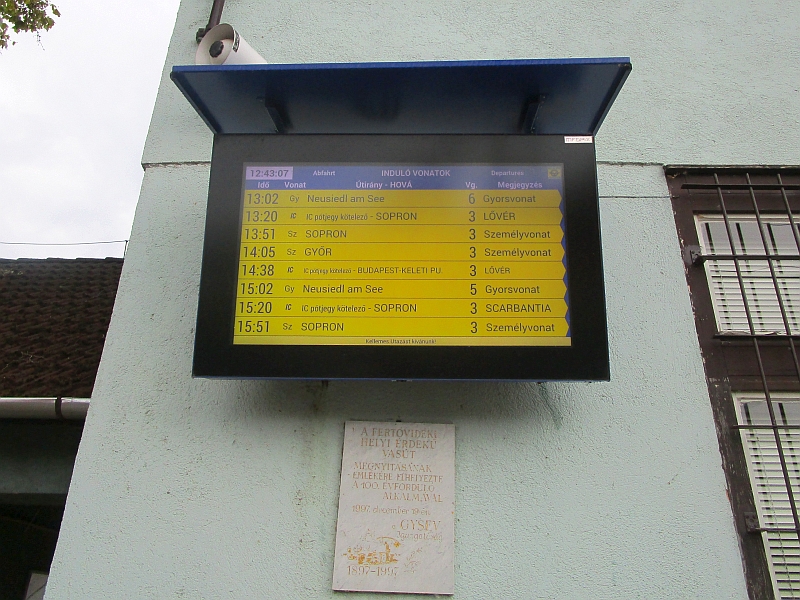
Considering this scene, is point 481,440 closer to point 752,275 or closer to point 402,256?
point 402,256

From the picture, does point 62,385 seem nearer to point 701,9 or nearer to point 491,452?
point 491,452

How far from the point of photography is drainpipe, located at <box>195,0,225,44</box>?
3.34m

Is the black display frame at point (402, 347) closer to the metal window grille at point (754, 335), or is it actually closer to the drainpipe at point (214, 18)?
the metal window grille at point (754, 335)

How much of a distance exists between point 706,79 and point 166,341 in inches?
127

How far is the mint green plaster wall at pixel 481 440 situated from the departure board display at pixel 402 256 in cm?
37

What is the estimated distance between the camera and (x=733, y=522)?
2383mm

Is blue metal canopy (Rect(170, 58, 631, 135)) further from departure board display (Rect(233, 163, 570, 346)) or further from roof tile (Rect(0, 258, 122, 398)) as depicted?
roof tile (Rect(0, 258, 122, 398))

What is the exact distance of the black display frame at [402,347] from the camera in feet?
7.63

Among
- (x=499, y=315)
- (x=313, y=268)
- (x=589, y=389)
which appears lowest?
(x=589, y=389)

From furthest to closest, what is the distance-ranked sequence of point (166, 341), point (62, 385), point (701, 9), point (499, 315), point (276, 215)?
point (62, 385), point (701, 9), point (166, 341), point (276, 215), point (499, 315)

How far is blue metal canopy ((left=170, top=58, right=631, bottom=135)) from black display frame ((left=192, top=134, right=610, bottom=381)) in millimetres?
200

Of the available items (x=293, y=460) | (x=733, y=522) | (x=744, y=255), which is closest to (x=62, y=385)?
(x=293, y=460)

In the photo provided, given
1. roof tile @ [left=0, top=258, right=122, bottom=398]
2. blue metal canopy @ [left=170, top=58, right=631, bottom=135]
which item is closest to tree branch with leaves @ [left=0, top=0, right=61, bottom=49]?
roof tile @ [left=0, top=258, right=122, bottom=398]

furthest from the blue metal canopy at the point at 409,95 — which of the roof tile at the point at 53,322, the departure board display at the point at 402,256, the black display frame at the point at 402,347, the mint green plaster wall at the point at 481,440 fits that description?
the roof tile at the point at 53,322
